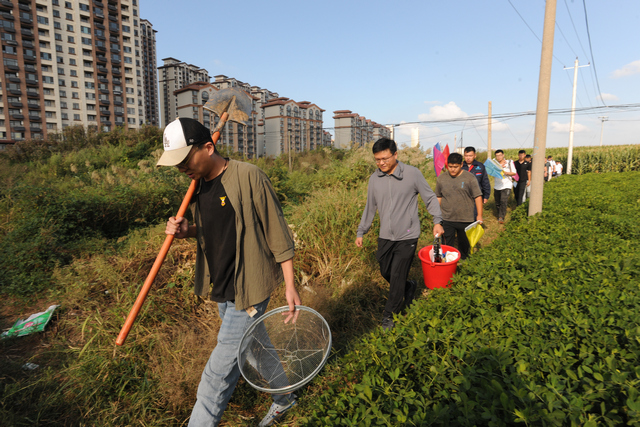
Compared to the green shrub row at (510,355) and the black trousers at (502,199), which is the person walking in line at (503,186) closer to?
the black trousers at (502,199)

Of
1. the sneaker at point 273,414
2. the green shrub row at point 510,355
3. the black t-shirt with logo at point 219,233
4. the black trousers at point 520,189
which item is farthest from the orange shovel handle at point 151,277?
the black trousers at point 520,189

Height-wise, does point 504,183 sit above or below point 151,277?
above

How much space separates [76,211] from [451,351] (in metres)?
6.65

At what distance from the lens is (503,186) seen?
988 cm

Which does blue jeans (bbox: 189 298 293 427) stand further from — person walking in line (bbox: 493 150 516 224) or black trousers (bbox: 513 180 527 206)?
black trousers (bbox: 513 180 527 206)

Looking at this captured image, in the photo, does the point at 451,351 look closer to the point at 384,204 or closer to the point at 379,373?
the point at 379,373

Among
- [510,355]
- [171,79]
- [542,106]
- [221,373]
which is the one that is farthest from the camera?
[171,79]

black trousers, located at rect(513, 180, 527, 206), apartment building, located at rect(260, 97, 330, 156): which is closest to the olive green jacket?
black trousers, located at rect(513, 180, 527, 206)

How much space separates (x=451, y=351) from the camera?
6.24 feet

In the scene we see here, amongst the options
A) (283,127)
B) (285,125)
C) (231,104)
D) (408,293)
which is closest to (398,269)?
(408,293)

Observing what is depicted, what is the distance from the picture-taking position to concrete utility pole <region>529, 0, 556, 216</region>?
259 inches

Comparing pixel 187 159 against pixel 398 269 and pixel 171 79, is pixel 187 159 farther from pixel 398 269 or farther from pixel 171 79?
pixel 171 79

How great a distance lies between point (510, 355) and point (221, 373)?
177 centimetres

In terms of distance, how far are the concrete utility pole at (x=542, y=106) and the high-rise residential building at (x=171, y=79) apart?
90.5m
